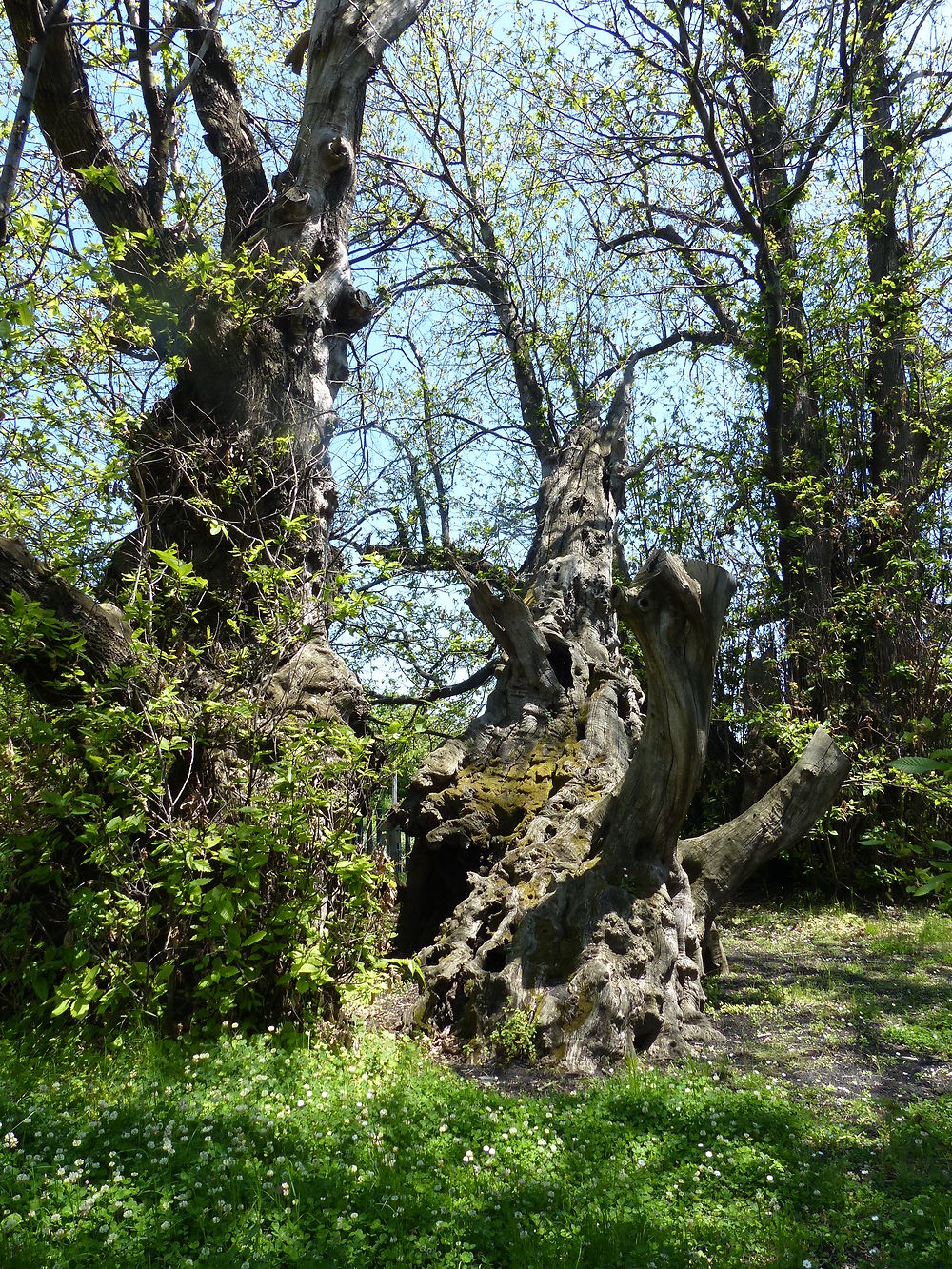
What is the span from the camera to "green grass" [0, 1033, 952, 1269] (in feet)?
9.04

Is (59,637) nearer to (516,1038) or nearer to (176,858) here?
(176,858)

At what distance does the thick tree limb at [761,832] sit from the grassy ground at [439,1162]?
62.7 inches

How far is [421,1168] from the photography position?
3.26 meters

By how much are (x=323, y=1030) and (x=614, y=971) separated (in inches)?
Answer: 69.9

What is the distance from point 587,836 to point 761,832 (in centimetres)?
152

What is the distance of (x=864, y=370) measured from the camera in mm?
10836

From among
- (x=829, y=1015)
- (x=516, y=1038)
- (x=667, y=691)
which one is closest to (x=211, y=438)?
(x=667, y=691)

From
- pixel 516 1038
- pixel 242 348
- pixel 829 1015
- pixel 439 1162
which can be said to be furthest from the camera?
pixel 242 348

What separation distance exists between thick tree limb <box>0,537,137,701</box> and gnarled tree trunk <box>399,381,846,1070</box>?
9.31ft

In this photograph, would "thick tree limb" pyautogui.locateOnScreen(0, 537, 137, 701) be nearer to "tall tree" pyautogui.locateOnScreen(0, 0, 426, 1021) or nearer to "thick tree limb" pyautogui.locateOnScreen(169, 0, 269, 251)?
"tall tree" pyautogui.locateOnScreen(0, 0, 426, 1021)

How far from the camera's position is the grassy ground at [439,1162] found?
276 centimetres

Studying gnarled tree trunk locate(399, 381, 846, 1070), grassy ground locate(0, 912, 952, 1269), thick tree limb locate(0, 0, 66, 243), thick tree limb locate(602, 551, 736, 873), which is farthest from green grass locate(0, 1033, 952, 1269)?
thick tree limb locate(0, 0, 66, 243)

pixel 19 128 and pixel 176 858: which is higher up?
pixel 19 128

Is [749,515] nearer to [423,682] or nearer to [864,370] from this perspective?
[864,370]
